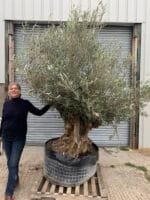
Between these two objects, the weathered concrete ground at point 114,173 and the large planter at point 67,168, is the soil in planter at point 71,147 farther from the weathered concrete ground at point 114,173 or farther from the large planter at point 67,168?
the weathered concrete ground at point 114,173

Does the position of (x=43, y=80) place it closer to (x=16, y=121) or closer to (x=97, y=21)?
(x=16, y=121)

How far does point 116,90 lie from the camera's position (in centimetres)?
584

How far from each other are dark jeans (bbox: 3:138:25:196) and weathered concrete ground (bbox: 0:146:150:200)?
22 centimetres

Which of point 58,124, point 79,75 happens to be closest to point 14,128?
point 79,75

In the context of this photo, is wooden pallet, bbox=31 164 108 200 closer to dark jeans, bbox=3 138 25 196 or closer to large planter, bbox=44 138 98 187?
large planter, bbox=44 138 98 187

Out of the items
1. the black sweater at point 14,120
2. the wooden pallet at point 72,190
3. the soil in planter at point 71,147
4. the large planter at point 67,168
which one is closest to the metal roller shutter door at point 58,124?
the soil in planter at point 71,147

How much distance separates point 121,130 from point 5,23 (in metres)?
3.22

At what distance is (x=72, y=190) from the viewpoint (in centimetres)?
615

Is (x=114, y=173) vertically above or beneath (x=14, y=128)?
beneath

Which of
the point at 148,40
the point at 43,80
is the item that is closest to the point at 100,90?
the point at 43,80

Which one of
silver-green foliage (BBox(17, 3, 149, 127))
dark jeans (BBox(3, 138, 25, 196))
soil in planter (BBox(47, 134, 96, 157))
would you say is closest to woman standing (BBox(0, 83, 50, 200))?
dark jeans (BBox(3, 138, 25, 196))

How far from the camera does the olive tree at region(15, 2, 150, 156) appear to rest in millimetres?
5754

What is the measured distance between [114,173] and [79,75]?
2.13 meters

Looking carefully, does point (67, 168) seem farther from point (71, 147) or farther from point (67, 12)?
point (67, 12)
